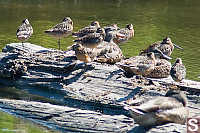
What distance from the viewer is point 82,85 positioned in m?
9.48

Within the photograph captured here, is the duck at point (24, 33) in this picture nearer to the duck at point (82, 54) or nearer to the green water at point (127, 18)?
the green water at point (127, 18)

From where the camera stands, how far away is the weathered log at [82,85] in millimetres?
8453

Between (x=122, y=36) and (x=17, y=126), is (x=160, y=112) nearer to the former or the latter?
(x=17, y=126)

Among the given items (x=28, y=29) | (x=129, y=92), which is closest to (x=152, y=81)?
(x=129, y=92)

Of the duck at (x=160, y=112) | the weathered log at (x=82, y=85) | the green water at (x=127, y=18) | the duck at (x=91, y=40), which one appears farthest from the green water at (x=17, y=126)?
the green water at (x=127, y=18)

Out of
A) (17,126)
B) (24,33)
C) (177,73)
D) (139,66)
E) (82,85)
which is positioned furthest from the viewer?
(24,33)

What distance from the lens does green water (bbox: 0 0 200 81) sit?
15.0 meters

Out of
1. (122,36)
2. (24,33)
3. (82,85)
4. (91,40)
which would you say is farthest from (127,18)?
(82,85)

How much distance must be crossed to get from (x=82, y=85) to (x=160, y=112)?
2522 millimetres

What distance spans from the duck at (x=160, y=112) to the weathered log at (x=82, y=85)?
9.2 inches

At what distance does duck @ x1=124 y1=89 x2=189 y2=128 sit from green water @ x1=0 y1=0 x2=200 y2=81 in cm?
376

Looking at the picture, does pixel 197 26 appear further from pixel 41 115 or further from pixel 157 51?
pixel 41 115

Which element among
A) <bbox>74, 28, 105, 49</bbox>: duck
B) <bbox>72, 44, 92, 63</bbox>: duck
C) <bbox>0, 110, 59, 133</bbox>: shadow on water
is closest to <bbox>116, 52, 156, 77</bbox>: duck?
<bbox>72, 44, 92, 63</bbox>: duck

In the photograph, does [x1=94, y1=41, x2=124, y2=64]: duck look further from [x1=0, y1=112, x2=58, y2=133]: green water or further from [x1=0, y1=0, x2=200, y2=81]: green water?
[x1=0, y1=112, x2=58, y2=133]: green water
